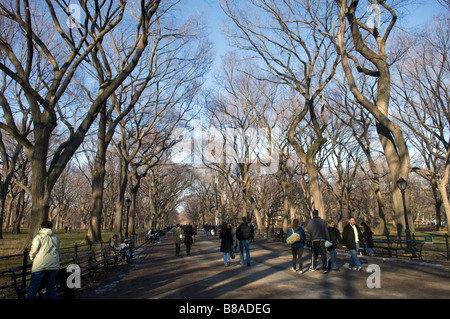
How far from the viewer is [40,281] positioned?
6.48 metres

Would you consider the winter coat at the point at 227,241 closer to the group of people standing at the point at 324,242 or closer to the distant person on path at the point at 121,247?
the group of people standing at the point at 324,242

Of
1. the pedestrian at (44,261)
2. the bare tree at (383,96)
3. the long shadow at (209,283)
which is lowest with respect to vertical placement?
the long shadow at (209,283)

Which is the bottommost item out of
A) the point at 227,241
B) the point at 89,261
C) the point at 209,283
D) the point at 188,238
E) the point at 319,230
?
the point at 209,283

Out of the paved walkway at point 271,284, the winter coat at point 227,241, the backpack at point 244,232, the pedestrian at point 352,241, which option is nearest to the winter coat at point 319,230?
the pedestrian at point 352,241

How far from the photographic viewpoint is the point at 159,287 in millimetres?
8570

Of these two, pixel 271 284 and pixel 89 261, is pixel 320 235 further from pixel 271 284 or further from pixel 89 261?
pixel 89 261

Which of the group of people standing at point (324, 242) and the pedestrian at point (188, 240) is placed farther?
the pedestrian at point (188, 240)

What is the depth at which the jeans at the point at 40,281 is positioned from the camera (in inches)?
250

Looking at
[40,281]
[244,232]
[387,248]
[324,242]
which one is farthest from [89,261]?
[387,248]

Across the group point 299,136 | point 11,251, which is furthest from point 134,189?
point 299,136

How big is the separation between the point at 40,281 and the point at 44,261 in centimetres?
37

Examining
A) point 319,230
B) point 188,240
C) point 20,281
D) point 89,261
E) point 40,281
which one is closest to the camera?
point 40,281

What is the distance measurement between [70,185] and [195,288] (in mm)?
57222
